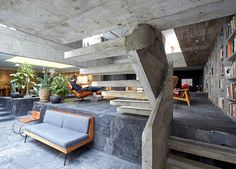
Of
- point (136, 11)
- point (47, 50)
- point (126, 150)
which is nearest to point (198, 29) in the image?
point (136, 11)

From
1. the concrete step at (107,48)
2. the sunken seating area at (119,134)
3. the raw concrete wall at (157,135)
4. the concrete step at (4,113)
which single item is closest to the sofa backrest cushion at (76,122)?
the sunken seating area at (119,134)

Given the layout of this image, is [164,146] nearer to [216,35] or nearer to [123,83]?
[123,83]

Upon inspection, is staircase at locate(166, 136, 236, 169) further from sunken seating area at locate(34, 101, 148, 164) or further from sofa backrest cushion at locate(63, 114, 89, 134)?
sofa backrest cushion at locate(63, 114, 89, 134)

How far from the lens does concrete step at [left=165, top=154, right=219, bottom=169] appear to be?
1635 mm

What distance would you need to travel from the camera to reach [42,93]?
461 centimetres

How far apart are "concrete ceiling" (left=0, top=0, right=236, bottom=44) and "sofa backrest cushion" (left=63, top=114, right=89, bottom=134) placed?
188cm

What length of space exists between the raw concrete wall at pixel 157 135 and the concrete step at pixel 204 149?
141mm

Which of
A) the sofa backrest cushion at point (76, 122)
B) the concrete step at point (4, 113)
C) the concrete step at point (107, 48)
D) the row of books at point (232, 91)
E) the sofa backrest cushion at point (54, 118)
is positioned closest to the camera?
the concrete step at point (107, 48)

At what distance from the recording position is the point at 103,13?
4.38 feet

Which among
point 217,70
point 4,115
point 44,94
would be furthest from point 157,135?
point 4,115

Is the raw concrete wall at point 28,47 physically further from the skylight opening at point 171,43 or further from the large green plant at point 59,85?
the skylight opening at point 171,43

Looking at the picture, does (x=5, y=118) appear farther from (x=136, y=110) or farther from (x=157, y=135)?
(x=157, y=135)

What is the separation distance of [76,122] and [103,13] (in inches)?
92.3

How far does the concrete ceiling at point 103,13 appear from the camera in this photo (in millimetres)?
1166
